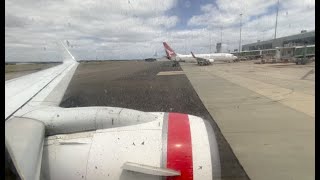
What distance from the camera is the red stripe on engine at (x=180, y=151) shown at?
2.83 metres

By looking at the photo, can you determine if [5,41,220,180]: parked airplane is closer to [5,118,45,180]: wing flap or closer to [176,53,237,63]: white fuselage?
[5,118,45,180]: wing flap

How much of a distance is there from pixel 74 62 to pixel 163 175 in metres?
10.3

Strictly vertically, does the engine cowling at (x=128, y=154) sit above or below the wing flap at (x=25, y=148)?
below

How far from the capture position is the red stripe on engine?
2.83 metres

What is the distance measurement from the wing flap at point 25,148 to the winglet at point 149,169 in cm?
83

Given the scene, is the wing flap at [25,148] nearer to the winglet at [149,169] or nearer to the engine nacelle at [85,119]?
the engine nacelle at [85,119]

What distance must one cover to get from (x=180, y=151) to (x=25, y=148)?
1.43 metres

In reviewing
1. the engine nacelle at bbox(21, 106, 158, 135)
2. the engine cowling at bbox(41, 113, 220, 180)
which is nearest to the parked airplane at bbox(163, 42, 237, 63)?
the engine nacelle at bbox(21, 106, 158, 135)

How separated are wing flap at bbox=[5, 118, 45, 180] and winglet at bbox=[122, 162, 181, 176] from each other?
825mm

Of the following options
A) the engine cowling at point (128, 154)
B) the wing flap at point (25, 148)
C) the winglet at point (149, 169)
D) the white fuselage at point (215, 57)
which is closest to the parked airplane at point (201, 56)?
the white fuselage at point (215, 57)

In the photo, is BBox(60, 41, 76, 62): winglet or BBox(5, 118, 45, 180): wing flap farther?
BBox(60, 41, 76, 62): winglet

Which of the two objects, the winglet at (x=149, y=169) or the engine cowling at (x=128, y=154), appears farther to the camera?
the engine cowling at (x=128, y=154)

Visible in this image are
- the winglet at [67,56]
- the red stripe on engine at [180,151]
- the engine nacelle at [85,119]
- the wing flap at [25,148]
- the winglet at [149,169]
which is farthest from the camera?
the winglet at [67,56]

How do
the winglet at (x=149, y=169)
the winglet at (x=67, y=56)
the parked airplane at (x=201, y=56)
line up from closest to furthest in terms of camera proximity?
the winglet at (x=149, y=169) → the winglet at (x=67, y=56) → the parked airplane at (x=201, y=56)
